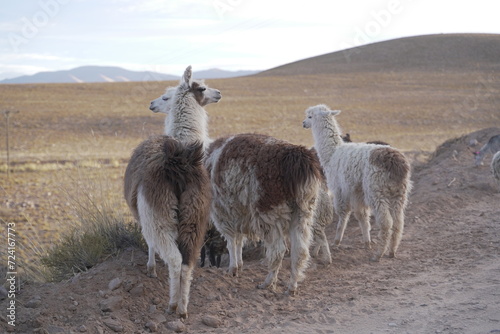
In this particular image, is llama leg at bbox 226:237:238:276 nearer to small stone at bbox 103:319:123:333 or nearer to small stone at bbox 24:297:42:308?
small stone at bbox 103:319:123:333

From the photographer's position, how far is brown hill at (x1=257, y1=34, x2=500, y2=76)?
77875 mm

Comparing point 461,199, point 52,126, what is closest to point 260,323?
point 461,199

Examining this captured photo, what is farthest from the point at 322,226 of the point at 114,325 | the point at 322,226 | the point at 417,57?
the point at 417,57

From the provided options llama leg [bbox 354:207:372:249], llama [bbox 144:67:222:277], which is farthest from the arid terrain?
llama [bbox 144:67:222:277]

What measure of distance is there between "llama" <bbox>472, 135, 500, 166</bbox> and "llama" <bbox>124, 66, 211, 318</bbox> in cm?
934

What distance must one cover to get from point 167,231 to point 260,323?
55.4 inches

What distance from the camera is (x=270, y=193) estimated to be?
19.6 feet

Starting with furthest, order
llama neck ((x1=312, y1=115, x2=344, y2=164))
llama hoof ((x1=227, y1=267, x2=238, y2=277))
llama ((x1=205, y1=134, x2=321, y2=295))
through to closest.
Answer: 1. llama neck ((x1=312, y1=115, x2=344, y2=164))
2. llama hoof ((x1=227, y1=267, x2=238, y2=277))
3. llama ((x1=205, y1=134, x2=321, y2=295))

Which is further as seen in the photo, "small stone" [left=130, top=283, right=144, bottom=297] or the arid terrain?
"small stone" [left=130, top=283, right=144, bottom=297]

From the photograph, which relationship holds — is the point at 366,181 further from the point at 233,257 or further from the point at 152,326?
the point at 152,326

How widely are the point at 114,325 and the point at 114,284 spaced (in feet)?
2.21

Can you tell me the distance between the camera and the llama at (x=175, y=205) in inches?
205

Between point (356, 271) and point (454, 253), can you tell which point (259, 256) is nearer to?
point (356, 271)

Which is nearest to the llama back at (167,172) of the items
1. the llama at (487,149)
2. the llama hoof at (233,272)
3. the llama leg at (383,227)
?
the llama hoof at (233,272)
